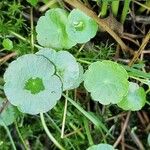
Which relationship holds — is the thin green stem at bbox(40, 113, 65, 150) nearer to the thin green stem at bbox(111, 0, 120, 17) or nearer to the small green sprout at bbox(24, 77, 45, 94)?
the small green sprout at bbox(24, 77, 45, 94)

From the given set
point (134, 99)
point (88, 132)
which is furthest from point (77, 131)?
point (134, 99)

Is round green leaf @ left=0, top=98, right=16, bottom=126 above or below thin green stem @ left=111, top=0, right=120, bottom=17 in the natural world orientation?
below

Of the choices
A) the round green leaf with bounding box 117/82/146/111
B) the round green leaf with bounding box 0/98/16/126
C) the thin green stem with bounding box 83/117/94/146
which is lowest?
the thin green stem with bounding box 83/117/94/146

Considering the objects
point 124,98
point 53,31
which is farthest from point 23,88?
point 124,98

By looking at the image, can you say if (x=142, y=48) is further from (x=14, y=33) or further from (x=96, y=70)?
(x=14, y=33)

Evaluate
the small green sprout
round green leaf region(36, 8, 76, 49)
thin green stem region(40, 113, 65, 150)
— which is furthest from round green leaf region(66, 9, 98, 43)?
thin green stem region(40, 113, 65, 150)

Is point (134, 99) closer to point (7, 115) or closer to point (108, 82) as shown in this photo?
point (108, 82)

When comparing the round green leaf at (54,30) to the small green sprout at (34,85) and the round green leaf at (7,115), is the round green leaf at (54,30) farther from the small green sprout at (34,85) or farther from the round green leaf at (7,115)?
the round green leaf at (7,115)
